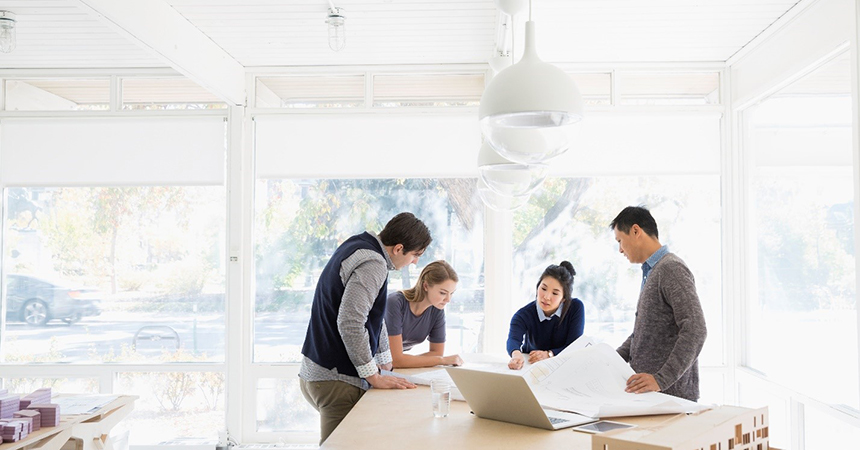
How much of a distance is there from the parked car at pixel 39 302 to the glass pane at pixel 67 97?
1313 mm

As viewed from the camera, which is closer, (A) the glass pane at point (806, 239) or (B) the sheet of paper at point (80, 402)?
(B) the sheet of paper at point (80, 402)

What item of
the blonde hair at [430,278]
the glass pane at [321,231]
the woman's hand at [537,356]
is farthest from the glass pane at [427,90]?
the woman's hand at [537,356]

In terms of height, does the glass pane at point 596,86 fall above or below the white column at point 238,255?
above

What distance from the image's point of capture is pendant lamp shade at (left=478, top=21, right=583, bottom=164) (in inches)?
66.4

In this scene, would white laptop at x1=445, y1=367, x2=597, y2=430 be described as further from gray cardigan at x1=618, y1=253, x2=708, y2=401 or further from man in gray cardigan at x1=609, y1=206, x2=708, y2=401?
gray cardigan at x1=618, y1=253, x2=708, y2=401

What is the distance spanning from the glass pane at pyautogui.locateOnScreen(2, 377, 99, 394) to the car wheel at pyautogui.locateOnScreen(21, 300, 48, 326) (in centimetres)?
43

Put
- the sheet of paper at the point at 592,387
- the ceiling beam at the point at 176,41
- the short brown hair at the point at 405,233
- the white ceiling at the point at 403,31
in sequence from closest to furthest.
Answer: the sheet of paper at the point at 592,387, the short brown hair at the point at 405,233, the ceiling beam at the point at 176,41, the white ceiling at the point at 403,31

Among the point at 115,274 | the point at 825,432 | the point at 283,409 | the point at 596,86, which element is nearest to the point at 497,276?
the point at 596,86

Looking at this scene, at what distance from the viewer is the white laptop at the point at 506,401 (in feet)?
6.38

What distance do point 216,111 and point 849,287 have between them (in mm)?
4289

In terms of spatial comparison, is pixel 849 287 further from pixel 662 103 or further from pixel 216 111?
pixel 216 111

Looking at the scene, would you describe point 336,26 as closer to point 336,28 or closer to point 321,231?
point 336,28

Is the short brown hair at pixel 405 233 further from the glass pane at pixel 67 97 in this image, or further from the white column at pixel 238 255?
the glass pane at pixel 67 97

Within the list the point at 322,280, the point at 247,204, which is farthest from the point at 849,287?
the point at 247,204
